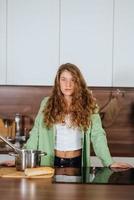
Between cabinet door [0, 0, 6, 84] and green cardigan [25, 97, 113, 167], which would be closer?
green cardigan [25, 97, 113, 167]

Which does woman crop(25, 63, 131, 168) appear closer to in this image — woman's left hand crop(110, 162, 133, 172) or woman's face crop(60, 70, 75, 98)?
woman's face crop(60, 70, 75, 98)

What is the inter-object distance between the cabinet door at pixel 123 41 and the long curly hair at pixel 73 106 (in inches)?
33.5

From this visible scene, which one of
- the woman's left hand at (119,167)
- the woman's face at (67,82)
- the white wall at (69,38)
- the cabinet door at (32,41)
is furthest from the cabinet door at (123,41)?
the woman's left hand at (119,167)

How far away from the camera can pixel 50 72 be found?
3045 millimetres

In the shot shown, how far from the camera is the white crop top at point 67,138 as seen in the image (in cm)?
213

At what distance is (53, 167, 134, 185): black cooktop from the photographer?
1.59m

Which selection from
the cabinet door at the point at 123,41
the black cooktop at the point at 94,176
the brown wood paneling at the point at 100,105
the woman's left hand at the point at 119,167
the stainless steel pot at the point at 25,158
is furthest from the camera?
the brown wood paneling at the point at 100,105

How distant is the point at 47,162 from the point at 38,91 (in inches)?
43.1

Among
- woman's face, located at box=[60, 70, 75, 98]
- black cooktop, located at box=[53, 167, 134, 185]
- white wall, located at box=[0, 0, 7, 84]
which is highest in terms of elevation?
white wall, located at box=[0, 0, 7, 84]

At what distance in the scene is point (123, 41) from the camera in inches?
117

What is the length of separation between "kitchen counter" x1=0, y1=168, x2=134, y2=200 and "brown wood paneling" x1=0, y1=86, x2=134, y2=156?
139 cm

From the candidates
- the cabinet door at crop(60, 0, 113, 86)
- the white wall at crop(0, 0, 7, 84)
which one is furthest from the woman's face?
the white wall at crop(0, 0, 7, 84)

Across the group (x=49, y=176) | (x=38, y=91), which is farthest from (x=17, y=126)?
(x=49, y=176)

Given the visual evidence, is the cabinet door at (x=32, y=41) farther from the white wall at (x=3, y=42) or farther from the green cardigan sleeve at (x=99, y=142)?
the green cardigan sleeve at (x=99, y=142)
